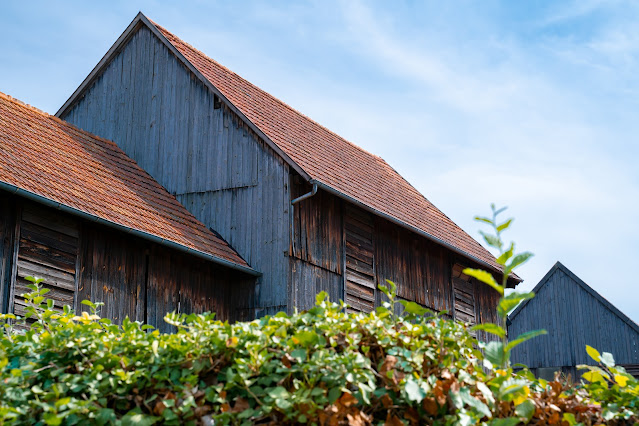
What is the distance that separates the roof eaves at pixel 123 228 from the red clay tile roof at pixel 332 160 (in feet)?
6.45

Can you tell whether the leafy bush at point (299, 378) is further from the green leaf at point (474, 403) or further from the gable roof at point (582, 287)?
the gable roof at point (582, 287)

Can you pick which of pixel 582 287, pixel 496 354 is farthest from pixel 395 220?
pixel 582 287

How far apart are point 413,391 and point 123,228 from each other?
26.3 ft

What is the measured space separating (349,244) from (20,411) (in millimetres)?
10967

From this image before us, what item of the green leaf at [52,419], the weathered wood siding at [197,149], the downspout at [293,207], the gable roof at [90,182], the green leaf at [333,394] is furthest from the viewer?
the weathered wood siding at [197,149]

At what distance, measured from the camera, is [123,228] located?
37.4 feet

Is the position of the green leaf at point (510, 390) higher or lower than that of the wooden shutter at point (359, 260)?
lower

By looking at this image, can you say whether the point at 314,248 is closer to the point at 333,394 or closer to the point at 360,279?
the point at 360,279

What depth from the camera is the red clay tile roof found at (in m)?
15.2

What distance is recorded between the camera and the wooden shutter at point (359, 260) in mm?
14867

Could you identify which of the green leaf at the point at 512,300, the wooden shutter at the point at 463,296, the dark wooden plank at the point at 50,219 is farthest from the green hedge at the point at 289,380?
the wooden shutter at the point at 463,296

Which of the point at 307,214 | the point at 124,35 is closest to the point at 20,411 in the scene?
the point at 307,214

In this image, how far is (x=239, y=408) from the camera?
13.7ft

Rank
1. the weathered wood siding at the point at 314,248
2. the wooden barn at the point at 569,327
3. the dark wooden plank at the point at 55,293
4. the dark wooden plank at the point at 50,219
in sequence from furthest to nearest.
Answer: the wooden barn at the point at 569,327 → the weathered wood siding at the point at 314,248 → the dark wooden plank at the point at 50,219 → the dark wooden plank at the point at 55,293
